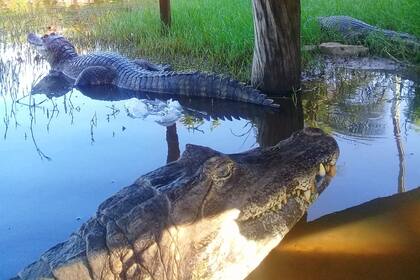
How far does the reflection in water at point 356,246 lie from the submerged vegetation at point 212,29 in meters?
3.19

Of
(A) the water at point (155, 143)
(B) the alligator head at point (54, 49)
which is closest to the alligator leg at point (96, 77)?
(A) the water at point (155, 143)

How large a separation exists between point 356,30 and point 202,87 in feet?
10.7

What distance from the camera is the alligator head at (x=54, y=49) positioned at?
319 inches

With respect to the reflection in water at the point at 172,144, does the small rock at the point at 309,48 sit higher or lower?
higher

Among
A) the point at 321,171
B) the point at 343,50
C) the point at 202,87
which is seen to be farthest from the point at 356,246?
the point at 343,50

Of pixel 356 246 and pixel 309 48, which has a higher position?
pixel 309 48

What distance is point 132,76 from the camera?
6.64 metres

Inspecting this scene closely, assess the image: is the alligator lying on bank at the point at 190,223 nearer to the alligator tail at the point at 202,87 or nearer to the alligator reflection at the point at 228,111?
the alligator reflection at the point at 228,111

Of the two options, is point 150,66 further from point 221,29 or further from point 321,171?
point 321,171

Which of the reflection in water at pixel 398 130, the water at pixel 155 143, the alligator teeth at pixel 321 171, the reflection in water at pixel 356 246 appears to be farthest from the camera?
the reflection in water at pixel 398 130

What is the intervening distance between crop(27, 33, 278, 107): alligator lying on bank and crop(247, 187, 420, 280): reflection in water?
2.22 m

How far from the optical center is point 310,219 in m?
3.12

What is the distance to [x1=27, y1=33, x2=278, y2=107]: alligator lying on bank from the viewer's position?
5.54m

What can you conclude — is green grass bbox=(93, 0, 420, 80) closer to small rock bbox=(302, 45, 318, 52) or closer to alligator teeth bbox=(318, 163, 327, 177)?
small rock bbox=(302, 45, 318, 52)
